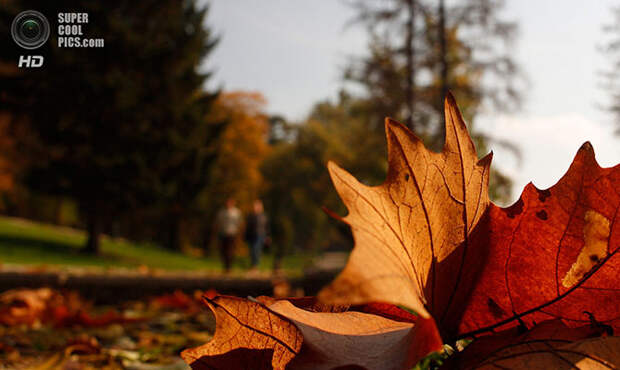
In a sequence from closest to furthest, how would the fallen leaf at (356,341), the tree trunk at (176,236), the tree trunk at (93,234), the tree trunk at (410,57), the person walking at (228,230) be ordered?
the fallen leaf at (356,341)
the person walking at (228,230)
the tree trunk at (410,57)
the tree trunk at (93,234)
the tree trunk at (176,236)

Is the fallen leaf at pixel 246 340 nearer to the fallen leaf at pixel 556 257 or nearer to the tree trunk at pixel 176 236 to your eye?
the fallen leaf at pixel 556 257

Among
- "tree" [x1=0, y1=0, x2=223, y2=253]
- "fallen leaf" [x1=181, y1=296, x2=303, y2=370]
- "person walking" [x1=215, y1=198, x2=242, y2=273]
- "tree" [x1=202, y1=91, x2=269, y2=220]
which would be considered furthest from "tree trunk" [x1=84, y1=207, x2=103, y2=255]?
"fallen leaf" [x1=181, y1=296, x2=303, y2=370]

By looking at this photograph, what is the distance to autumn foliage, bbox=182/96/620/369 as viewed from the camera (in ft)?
1.20

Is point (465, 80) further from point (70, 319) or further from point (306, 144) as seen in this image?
point (306, 144)

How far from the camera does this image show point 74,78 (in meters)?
17.3

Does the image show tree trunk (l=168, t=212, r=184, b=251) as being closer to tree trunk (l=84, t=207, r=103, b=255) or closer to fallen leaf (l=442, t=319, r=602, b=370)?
tree trunk (l=84, t=207, r=103, b=255)

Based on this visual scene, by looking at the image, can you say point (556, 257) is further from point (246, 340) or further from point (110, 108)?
point (110, 108)

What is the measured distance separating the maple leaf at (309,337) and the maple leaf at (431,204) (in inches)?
2.0

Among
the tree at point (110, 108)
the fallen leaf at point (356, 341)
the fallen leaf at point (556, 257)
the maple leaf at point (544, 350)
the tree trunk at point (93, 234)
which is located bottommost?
the maple leaf at point (544, 350)

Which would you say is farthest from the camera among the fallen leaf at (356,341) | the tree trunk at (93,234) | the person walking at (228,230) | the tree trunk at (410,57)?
the tree trunk at (93,234)

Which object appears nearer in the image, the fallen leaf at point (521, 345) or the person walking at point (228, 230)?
the fallen leaf at point (521, 345)

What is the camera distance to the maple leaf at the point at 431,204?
0.39m

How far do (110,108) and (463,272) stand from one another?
1936 cm

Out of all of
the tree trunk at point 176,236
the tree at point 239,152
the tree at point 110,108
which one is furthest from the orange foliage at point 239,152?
the tree at point 110,108
